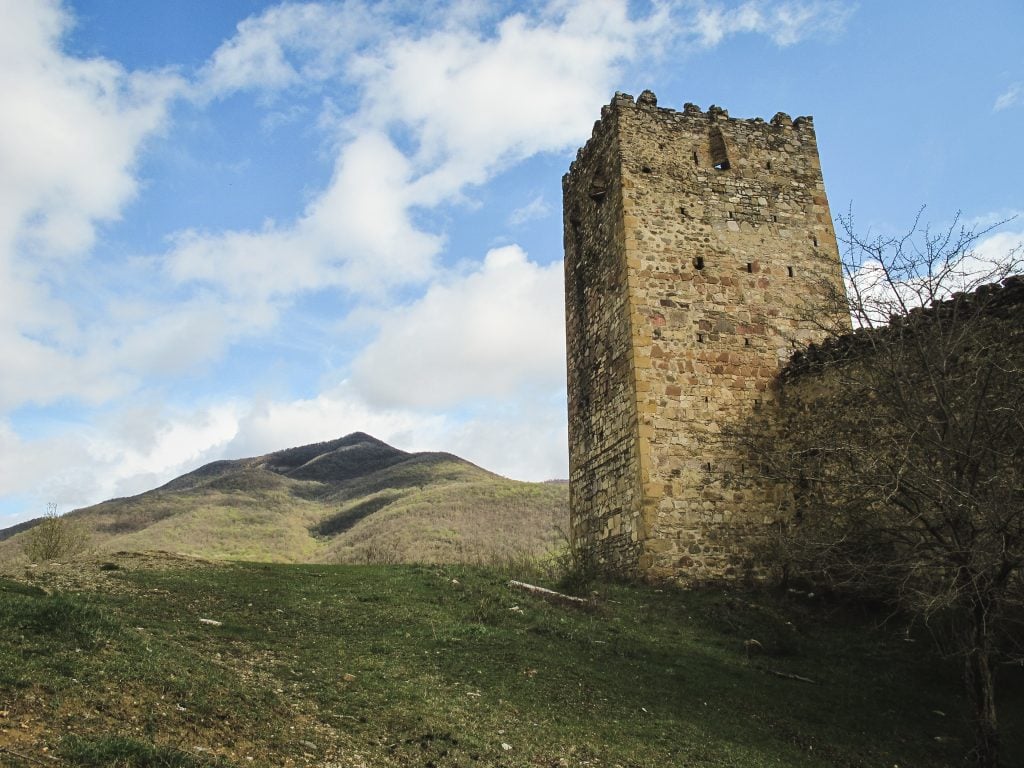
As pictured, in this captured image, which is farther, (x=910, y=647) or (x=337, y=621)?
(x=910, y=647)

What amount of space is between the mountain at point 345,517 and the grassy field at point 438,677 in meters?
12.4

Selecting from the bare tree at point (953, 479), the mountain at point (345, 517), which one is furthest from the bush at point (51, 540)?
the bare tree at point (953, 479)

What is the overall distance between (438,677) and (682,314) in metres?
9.50

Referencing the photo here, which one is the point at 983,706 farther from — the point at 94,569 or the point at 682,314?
the point at 94,569

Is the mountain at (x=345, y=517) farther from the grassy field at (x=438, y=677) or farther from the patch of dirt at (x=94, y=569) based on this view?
the grassy field at (x=438, y=677)

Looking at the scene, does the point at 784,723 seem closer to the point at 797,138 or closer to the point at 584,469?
the point at 584,469

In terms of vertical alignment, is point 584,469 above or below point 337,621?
above

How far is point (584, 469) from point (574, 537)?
1.45 m

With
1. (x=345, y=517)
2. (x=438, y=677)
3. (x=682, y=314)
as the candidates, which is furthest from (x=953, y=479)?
(x=345, y=517)

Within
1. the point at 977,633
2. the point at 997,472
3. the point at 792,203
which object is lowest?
the point at 977,633

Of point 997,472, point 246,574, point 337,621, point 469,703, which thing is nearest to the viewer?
point 469,703

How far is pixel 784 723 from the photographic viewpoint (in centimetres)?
811

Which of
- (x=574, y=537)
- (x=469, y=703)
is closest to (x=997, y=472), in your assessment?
(x=469, y=703)

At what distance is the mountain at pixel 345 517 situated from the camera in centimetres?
3381
